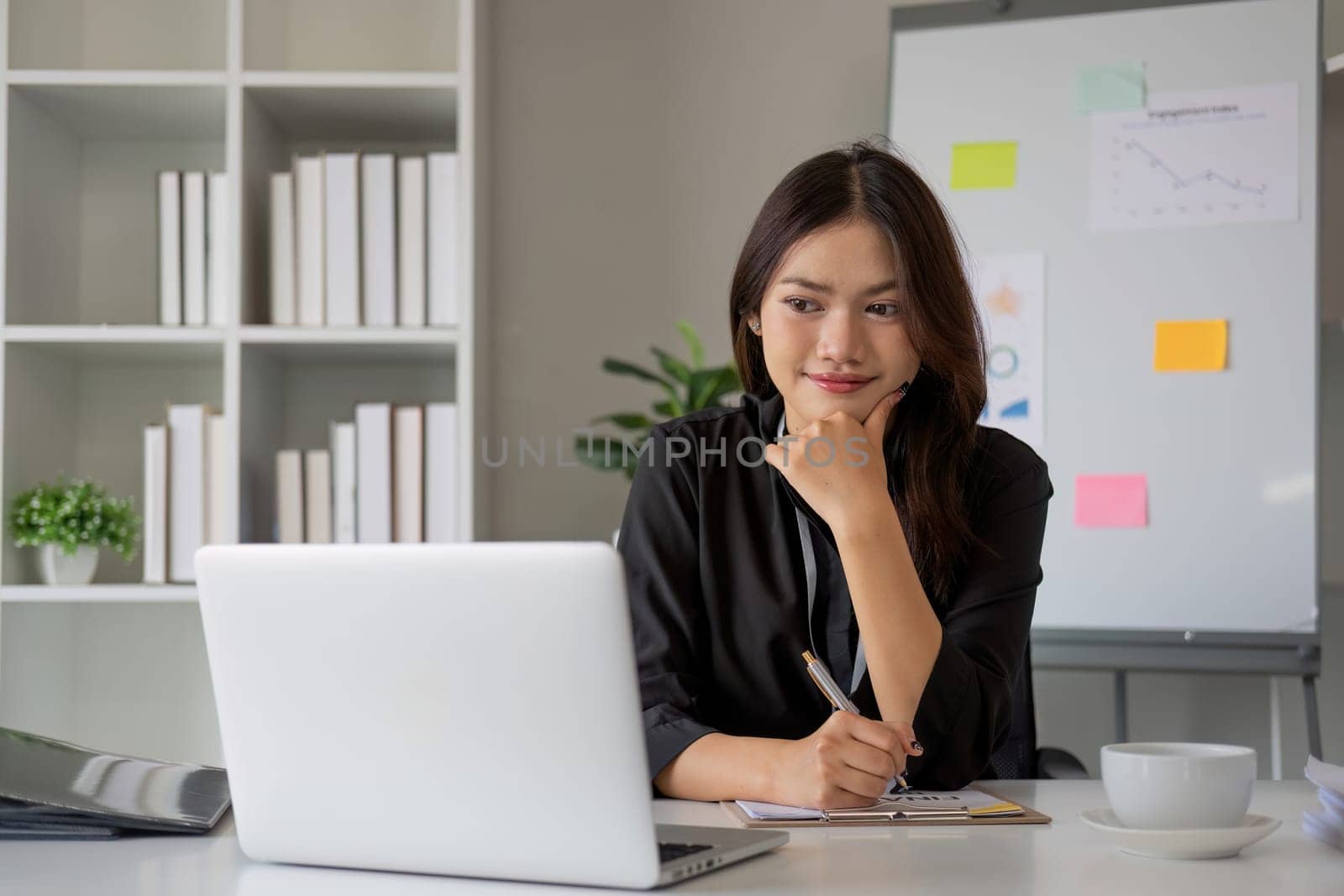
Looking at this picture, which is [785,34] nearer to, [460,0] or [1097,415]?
[460,0]

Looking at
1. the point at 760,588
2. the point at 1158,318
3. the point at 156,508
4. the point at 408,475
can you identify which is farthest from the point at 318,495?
the point at 1158,318

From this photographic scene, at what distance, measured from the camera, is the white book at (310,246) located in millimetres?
2244

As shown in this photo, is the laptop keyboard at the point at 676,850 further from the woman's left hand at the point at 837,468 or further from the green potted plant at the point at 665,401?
the green potted plant at the point at 665,401

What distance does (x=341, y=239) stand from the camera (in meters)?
2.24

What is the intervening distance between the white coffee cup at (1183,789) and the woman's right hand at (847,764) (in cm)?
18

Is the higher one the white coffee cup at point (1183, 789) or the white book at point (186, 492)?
the white book at point (186, 492)

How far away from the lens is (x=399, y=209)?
2.26 metres

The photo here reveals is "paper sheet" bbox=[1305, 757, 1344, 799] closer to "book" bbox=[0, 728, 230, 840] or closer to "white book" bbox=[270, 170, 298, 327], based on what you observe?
"book" bbox=[0, 728, 230, 840]

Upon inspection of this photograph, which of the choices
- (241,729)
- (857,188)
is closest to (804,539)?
(857,188)

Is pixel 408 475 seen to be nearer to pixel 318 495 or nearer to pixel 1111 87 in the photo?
pixel 318 495

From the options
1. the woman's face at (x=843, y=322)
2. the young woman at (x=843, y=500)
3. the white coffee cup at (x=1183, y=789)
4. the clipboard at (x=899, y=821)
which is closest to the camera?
the white coffee cup at (x=1183, y=789)

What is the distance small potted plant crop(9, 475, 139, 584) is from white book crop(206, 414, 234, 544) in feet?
0.47

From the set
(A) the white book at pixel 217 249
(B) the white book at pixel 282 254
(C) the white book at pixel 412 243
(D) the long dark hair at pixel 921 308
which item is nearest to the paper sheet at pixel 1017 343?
(D) the long dark hair at pixel 921 308

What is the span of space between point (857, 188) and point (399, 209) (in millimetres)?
1143
